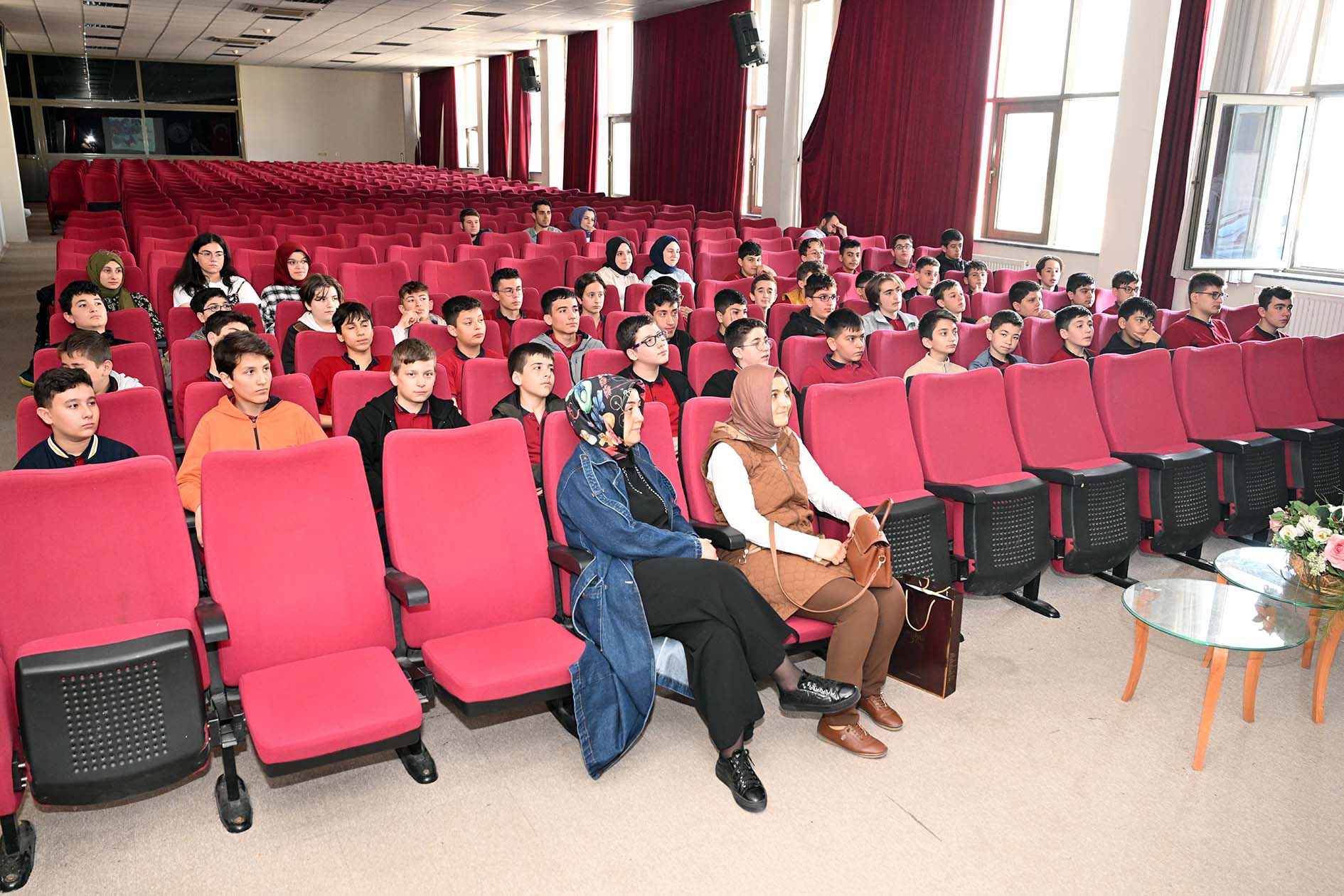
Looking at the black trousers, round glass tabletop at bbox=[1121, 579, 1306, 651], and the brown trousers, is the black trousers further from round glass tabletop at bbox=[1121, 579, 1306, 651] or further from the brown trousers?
round glass tabletop at bbox=[1121, 579, 1306, 651]

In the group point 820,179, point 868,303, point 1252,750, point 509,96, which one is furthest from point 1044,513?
point 509,96

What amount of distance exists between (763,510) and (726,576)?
0.41m

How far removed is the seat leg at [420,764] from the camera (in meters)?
2.60

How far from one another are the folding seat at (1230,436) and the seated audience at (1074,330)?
43cm

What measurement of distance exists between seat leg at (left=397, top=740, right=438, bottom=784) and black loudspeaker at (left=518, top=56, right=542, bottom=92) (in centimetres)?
1764

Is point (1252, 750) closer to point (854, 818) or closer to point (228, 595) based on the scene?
point (854, 818)

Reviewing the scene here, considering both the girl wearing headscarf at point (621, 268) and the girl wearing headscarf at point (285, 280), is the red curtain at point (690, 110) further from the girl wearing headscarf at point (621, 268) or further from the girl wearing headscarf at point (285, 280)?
the girl wearing headscarf at point (285, 280)

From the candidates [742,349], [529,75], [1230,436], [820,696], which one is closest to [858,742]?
[820,696]

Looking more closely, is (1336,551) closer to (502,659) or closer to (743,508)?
(743,508)

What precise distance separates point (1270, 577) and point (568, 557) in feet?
7.43

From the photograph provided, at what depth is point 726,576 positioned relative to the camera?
8.70 feet

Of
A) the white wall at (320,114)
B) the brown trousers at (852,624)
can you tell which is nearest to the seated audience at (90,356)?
the brown trousers at (852,624)

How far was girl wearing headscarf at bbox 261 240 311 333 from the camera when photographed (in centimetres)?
560

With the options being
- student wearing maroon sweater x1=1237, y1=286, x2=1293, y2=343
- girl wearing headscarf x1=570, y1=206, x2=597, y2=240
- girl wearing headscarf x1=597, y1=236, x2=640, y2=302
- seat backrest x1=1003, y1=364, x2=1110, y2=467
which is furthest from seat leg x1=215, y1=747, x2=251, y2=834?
girl wearing headscarf x1=570, y1=206, x2=597, y2=240
